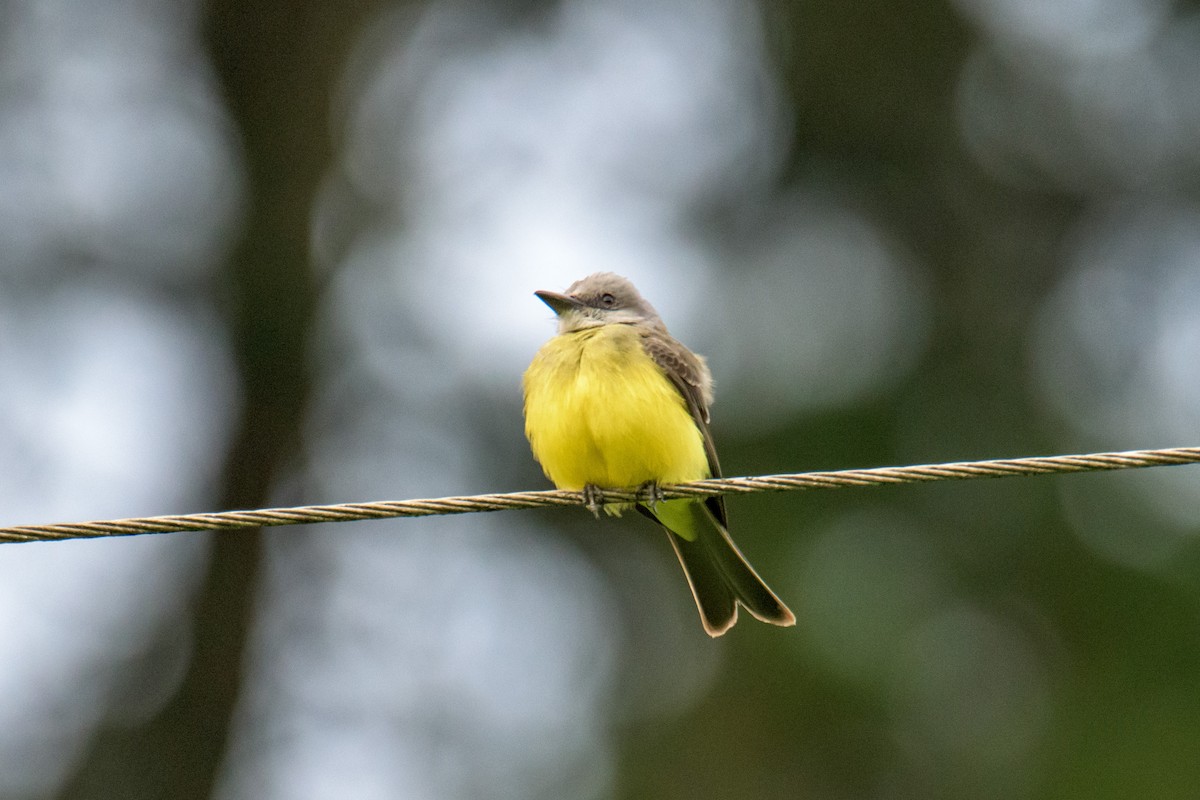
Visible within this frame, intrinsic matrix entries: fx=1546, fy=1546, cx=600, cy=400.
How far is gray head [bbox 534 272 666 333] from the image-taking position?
20.0ft

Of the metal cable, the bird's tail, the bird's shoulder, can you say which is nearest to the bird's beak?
the bird's shoulder

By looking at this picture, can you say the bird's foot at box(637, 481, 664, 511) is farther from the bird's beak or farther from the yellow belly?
the bird's beak

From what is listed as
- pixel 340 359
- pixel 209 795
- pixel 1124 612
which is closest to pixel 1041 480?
pixel 1124 612

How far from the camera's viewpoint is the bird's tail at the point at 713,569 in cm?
576

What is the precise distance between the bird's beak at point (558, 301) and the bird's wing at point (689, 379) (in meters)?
0.39

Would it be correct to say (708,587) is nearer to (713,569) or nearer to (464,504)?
(713,569)

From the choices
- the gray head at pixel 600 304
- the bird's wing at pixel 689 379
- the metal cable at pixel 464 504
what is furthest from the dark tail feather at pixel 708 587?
the metal cable at pixel 464 504

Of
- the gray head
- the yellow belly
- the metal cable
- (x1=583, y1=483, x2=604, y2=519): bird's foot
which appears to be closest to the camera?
the metal cable

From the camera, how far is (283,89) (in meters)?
12.2

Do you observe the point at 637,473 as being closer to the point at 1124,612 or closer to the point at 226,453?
the point at 1124,612

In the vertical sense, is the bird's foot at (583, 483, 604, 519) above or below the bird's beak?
below

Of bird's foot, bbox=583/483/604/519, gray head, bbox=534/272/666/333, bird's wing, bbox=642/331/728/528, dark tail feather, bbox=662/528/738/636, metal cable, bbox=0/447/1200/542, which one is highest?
gray head, bbox=534/272/666/333

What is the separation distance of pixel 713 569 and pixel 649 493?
2.41ft

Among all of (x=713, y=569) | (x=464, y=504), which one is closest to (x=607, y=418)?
(x=713, y=569)
